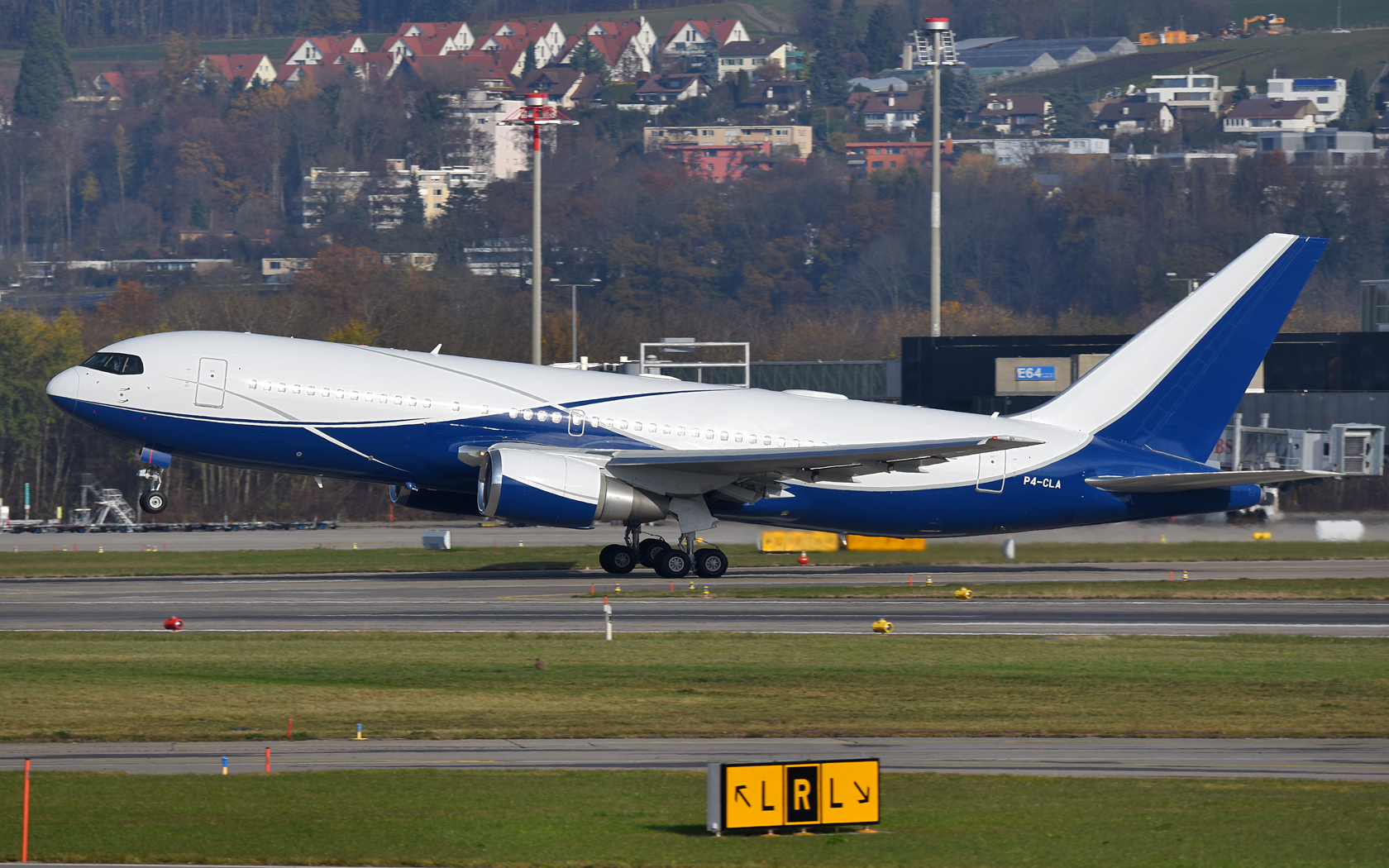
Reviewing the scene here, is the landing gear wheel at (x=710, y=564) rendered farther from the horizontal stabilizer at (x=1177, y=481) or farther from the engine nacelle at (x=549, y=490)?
the horizontal stabilizer at (x=1177, y=481)

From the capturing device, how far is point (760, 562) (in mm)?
52781

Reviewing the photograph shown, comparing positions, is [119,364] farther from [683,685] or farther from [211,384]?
[683,685]

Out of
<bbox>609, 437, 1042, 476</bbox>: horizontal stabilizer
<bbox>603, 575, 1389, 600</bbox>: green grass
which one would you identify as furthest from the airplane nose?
<bbox>603, 575, 1389, 600</bbox>: green grass

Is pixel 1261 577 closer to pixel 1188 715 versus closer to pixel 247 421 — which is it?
pixel 1188 715

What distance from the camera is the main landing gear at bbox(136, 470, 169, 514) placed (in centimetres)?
4231

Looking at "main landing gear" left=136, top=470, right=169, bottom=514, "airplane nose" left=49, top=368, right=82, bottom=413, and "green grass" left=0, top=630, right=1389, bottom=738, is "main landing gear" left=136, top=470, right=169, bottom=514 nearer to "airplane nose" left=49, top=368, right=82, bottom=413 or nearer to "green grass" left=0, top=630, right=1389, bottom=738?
"airplane nose" left=49, top=368, right=82, bottom=413

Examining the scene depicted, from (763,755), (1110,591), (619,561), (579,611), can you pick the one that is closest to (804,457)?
(619,561)

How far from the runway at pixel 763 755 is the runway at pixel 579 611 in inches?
479

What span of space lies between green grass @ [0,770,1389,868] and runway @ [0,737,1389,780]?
0.60 meters

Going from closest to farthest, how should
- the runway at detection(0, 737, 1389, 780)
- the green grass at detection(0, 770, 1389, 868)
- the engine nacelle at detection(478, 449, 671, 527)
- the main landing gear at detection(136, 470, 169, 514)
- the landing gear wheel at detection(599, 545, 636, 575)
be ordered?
the green grass at detection(0, 770, 1389, 868) → the runway at detection(0, 737, 1389, 780) → the main landing gear at detection(136, 470, 169, 514) → the engine nacelle at detection(478, 449, 671, 527) → the landing gear wheel at detection(599, 545, 636, 575)

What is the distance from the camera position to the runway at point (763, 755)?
2194cm

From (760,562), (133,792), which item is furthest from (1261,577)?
(133,792)

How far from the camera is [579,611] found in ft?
130

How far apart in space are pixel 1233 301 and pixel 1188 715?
Result: 25.5 meters
